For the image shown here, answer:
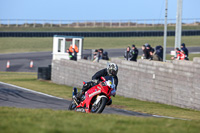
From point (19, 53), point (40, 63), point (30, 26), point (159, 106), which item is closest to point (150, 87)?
point (159, 106)

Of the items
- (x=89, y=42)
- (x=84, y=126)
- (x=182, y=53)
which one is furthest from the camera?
(x=89, y=42)

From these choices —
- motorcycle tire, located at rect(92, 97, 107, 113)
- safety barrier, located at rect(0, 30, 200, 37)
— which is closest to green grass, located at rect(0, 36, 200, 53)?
safety barrier, located at rect(0, 30, 200, 37)

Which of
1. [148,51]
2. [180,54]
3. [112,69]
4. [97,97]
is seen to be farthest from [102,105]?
[148,51]

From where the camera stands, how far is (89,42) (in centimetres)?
5791

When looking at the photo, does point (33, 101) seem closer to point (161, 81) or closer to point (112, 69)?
point (161, 81)

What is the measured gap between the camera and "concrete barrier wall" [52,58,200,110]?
15.8 m

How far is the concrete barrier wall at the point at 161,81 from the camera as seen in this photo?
15820 millimetres

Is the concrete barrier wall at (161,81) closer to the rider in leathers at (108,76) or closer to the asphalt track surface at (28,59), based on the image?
the rider in leathers at (108,76)

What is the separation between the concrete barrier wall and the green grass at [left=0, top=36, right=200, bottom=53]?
31.4 meters

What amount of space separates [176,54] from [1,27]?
5039cm

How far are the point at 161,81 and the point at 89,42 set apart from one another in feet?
133

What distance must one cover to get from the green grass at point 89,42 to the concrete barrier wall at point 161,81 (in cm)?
3140

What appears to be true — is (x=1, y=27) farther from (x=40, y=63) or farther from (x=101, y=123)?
(x=101, y=123)

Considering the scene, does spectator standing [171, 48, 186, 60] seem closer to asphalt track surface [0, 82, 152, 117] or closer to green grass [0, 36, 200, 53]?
asphalt track surface [0, 82, 152, 117]
